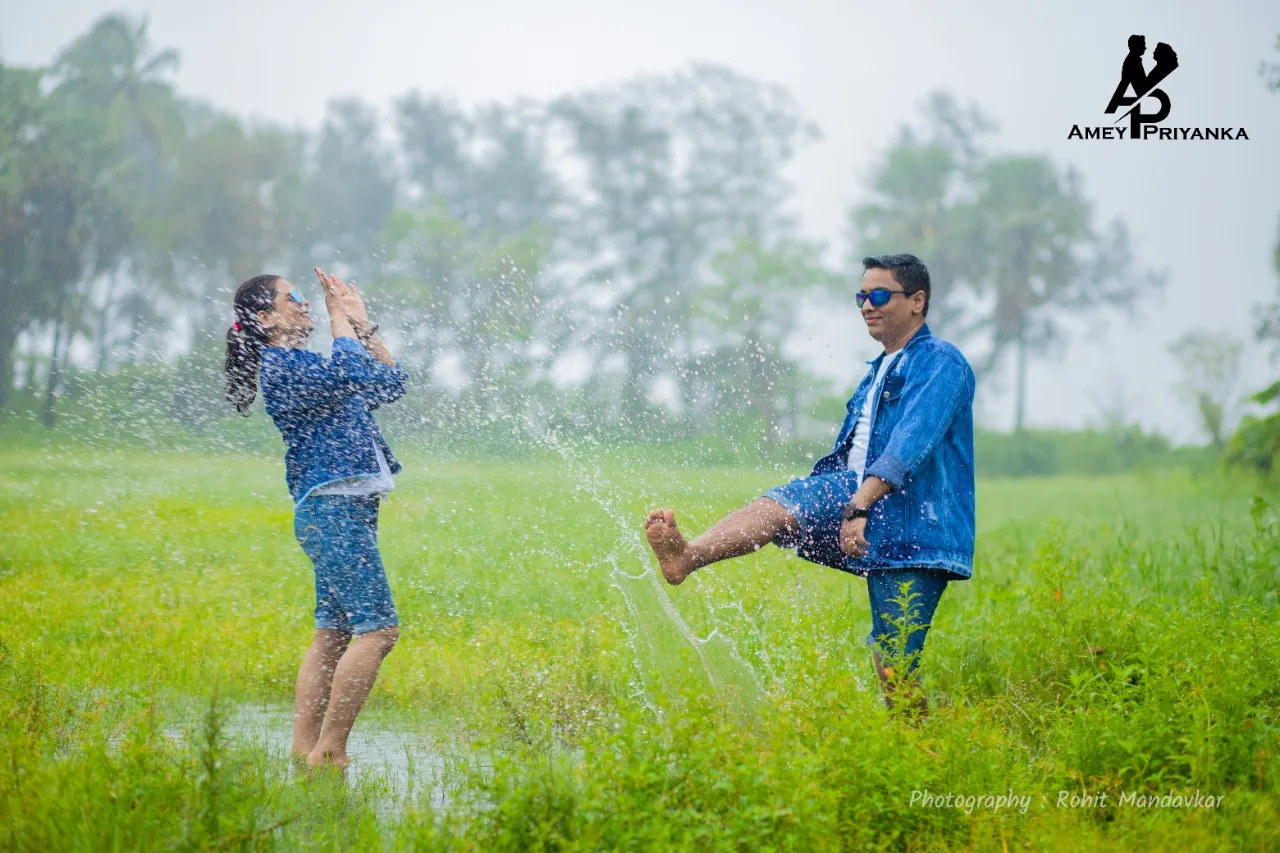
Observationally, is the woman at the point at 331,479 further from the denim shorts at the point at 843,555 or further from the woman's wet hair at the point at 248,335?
the denim shorts at the point at 843,555

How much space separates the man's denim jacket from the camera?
5.12 meters

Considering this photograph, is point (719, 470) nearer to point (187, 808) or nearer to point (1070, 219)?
A: point (187, 808)

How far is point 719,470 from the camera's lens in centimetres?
1089

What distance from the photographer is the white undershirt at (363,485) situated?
17.0 feet

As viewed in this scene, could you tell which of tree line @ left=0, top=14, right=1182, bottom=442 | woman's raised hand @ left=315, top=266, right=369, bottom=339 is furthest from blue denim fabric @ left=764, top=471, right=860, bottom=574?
tree line @ left=0, top=14, right=1182, bottom=442

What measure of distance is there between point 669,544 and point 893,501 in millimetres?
995

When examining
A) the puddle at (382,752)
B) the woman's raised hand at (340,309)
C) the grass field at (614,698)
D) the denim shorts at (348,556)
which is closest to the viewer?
the grass field at (614,698)

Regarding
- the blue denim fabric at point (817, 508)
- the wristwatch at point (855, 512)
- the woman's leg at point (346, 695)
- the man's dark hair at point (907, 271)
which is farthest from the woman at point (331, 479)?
the man's dark hair at point (907, 271)

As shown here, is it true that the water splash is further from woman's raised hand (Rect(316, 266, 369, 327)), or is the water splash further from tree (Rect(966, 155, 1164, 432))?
tree (Rect(966, 155, 1164, 432))

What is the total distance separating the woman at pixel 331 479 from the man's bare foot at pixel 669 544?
1136 millimetres

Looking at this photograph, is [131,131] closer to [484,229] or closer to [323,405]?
[484,229]

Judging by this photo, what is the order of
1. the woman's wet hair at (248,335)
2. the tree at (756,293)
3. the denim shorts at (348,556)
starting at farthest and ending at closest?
the tree at (756,293) < the woman's wet hair at (248,335) < the denim shorts at (348,556)

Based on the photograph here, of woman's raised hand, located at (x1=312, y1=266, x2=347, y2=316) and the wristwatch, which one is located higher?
woman's raised hand, located at (x1=312, y1=266, x2=347, y2=316)

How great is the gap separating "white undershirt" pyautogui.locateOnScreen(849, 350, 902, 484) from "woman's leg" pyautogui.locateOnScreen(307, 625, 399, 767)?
219 centimetres
